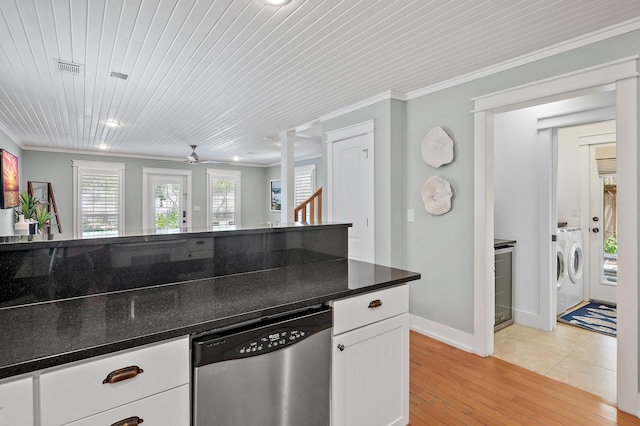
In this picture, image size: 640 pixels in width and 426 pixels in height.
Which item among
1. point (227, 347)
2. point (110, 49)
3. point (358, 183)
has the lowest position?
point (227, 347)

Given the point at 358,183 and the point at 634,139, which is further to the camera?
the point at 358,183

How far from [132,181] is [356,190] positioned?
5933 millimetres

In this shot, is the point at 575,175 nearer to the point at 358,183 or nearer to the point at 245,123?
the point at 358,183

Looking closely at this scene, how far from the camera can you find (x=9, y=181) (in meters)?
4.61

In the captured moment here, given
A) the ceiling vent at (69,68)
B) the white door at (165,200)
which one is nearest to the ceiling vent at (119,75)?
the ceiling vent at (69,68)

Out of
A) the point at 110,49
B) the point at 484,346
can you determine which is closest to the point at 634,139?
the point at 484,346

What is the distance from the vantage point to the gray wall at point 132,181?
6508mm

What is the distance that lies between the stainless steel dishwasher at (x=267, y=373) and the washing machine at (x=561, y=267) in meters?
3.45

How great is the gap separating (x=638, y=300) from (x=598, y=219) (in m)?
2.75

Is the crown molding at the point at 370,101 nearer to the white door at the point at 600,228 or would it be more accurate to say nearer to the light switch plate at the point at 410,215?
the light switch plate at the point at 410,215

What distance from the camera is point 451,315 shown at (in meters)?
3.09

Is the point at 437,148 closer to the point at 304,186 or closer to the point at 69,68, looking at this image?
the point at 69,68

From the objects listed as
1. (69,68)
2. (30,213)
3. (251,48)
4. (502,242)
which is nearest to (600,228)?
(502,242)

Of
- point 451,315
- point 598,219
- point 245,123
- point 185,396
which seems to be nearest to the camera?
point 185,396
